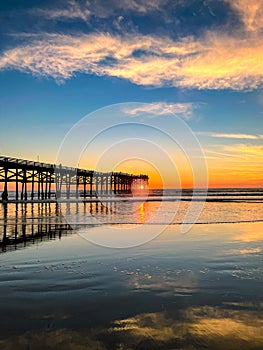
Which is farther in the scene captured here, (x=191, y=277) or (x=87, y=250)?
(x=87, y=250)

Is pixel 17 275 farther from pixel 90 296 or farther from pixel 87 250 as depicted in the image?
pixel 87 250

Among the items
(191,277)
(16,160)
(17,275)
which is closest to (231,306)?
(191,277)

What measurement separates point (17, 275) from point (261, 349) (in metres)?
5.71

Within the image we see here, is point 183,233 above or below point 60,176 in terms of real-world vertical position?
below

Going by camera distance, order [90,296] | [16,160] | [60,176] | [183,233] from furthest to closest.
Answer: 1. [60,176]
2. [16,160]
3. [183,233]
4. [90,296]

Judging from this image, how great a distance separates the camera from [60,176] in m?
66.9

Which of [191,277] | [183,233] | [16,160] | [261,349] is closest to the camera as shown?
[261,349]

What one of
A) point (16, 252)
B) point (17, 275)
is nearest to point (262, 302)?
point (17, 275)

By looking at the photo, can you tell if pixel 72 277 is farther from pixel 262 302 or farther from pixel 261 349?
pixel 261 349

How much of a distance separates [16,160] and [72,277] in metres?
43.5

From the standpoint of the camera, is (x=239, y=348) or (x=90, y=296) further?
(x=90, y=296)

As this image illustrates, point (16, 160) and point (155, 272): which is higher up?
point (16, 160)

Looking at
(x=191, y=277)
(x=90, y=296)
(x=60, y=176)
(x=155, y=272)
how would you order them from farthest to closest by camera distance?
(x=60, y=176) → (x=155, y=272) → (x=191, y=277) → (x=90, y=296)

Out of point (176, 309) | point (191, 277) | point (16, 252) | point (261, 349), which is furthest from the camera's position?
point (16, 252)
